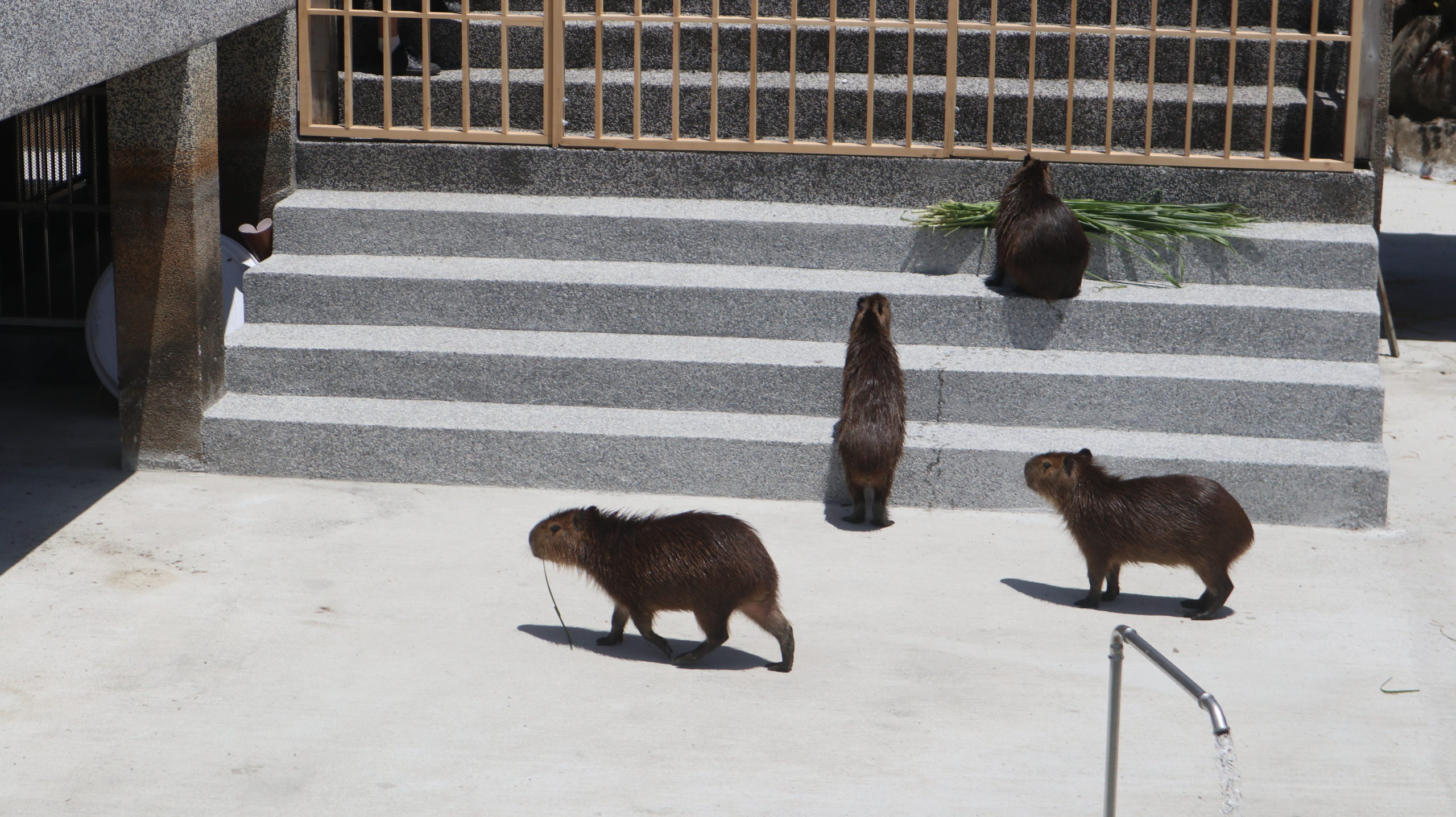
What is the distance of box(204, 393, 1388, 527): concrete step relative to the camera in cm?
645

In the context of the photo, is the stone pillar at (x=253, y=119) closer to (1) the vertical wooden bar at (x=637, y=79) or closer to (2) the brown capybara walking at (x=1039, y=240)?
(1) the vertical wooden bar at (x=637, y=79)

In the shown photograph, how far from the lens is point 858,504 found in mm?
6402

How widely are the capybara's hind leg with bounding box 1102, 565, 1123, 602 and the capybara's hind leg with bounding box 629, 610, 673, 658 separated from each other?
1666 millimetres

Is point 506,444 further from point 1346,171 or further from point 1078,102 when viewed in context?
point 1346,171

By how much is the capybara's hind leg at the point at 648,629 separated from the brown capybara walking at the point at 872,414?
1.57 m

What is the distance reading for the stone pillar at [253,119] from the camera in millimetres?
7852

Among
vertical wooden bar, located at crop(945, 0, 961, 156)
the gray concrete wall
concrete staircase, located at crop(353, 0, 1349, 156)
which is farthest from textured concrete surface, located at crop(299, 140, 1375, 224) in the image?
the gray concrete wall

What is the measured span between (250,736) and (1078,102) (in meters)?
5.95

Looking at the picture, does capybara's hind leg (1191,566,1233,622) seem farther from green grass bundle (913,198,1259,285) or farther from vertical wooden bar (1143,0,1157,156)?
vertical wooden bar (1143,0,1157,156)

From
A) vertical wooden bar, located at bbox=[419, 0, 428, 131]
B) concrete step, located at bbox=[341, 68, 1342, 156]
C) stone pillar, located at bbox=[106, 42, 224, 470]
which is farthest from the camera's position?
concrete step, located at bbox=[341, 68, 1342, 156]

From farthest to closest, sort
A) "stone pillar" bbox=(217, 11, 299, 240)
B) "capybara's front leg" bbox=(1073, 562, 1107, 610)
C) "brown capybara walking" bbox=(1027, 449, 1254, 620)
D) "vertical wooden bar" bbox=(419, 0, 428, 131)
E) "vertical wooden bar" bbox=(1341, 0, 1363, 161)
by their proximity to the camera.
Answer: "vertical wooden bar" bbox=(419, 0, 428, 131)
"stone pillar" bbox=(217, 11, 299, 240)
"vertical wooden bar" bbox=(1341, 0, 1363, 161)
"capybara's front leg" bbox=(1073, 562, 1107, 610)
"brown capybara walking" bbox=(1027, 449, 1254, 620)

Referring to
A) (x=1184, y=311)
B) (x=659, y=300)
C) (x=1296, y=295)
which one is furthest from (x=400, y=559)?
(x=1296, y=295)

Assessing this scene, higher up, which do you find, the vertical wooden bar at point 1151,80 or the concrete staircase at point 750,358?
the vertical wooden bar at point 1151,80

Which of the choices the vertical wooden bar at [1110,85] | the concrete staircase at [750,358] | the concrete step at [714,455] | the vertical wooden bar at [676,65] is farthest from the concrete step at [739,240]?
the concrete step at [714,455]
